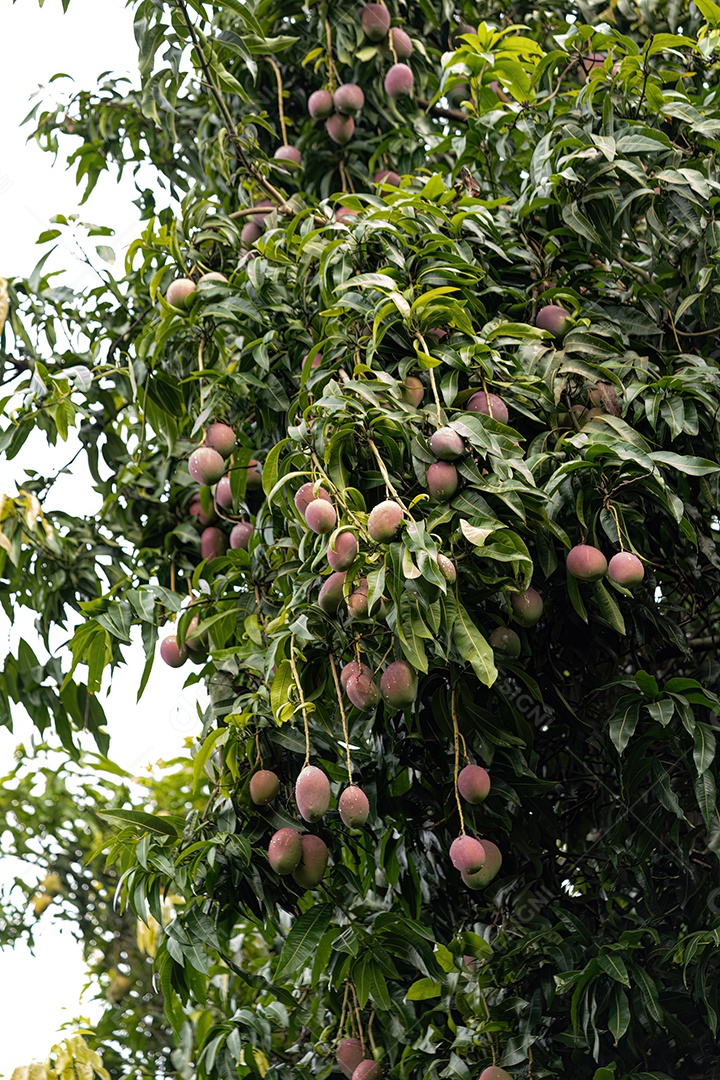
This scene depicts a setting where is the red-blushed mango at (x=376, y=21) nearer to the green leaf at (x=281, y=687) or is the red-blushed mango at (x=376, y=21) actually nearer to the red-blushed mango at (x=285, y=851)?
the green leaf at (x=281, y=687)

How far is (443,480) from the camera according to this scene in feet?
5.53

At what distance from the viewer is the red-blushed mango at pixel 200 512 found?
2.55m

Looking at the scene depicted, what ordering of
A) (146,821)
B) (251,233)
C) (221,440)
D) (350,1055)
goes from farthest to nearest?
(251,233)
(221,440)
(350,1055)
(146,821)

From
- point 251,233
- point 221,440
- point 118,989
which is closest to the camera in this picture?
point 221,440

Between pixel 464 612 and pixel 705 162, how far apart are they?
39.8 inches

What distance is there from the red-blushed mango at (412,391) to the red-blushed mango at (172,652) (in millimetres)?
728

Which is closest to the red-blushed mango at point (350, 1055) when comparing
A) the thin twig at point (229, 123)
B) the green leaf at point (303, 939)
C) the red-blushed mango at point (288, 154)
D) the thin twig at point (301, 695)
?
the green leaf at point (303, 939)

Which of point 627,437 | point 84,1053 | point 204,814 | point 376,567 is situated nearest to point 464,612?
point 376,567

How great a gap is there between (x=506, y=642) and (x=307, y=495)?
365 millimetres

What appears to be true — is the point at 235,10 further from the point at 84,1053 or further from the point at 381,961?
the point at 84,1053

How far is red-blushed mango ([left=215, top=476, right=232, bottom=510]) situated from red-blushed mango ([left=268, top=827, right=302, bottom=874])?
0.82 meters

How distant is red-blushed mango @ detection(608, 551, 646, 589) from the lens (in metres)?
1.74

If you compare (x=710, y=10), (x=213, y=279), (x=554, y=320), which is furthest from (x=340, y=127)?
(x=554, y=320)

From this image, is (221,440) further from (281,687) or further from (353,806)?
(353,806)
